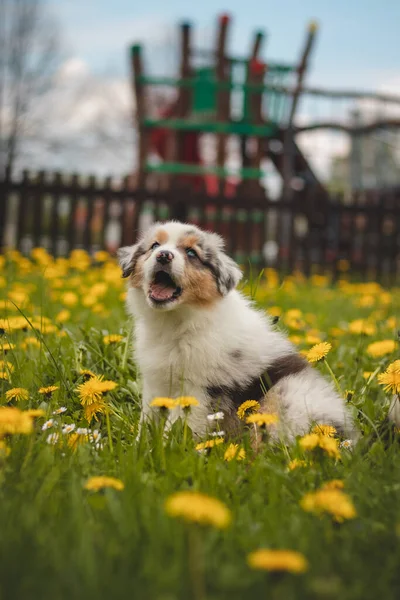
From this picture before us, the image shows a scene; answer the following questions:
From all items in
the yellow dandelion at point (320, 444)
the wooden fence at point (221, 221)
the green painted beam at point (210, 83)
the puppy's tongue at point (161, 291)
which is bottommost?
the wooden fence at point (221, 221)

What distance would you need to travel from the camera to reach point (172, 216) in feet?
30.4

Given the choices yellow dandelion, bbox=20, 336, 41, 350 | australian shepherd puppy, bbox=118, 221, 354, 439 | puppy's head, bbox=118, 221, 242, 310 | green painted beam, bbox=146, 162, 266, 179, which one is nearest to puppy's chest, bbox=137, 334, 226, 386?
australian shepherd puppy, bbox=118, 221, 354, 439

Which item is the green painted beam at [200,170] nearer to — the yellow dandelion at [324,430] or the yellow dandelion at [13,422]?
the yellow dandelion at [324,430]

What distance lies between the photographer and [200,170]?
10125 mm

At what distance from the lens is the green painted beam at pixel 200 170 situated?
9945 mm

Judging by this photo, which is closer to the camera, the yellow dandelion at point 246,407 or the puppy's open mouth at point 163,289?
the yellow dandelion at point 246,407

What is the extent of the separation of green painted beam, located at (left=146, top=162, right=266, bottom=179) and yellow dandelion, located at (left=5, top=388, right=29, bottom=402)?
26.0 feet

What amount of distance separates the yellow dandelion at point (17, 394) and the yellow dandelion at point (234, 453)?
2.81 feet

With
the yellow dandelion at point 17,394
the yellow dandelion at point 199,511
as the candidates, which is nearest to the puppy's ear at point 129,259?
the yellow dandelion at point 17,394

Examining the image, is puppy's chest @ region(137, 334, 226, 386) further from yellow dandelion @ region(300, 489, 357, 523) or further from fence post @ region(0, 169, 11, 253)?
fence post @ region(0, 169, 11, 253)

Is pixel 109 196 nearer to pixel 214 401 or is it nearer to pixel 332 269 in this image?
pixel 332 269

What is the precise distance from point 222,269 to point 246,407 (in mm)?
784

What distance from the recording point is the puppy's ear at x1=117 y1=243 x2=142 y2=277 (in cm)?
308

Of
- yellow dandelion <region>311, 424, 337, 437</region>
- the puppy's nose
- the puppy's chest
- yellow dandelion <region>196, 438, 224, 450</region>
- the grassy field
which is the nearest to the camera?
the grassy field
